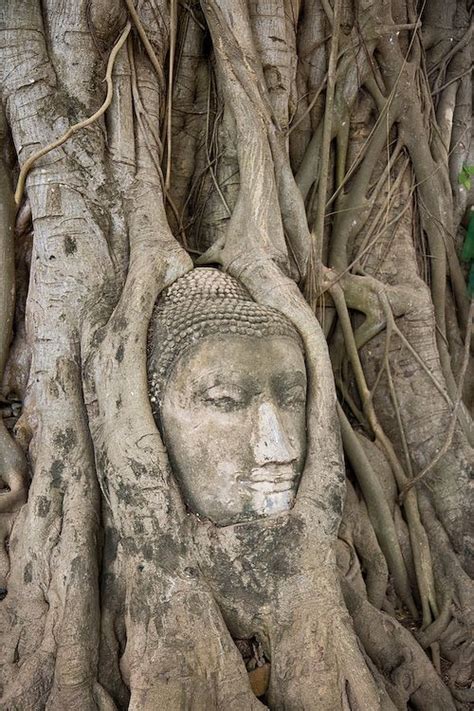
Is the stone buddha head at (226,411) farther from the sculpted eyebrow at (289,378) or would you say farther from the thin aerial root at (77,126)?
the thin aerial root at (77,126)

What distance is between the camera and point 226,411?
2.23m

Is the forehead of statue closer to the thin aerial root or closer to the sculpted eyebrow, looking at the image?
the sculpted eyebrow

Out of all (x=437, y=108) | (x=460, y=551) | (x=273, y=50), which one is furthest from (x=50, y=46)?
(x=460, y=551)

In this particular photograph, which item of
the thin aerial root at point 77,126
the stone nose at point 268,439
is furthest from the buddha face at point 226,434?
the thin aerial root at point 77,126

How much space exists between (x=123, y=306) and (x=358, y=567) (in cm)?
138

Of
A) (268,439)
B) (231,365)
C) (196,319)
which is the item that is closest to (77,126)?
(196,319)

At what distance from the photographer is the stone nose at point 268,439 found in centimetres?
221

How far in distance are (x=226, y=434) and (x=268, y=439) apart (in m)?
0.14

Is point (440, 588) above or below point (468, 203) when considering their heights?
below

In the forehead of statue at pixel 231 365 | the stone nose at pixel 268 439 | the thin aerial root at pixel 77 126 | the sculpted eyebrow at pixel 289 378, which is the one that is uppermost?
the thin aerial root at pixel 77 126

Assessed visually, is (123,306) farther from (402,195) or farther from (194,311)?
(402,195)

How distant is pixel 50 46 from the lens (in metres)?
2.75

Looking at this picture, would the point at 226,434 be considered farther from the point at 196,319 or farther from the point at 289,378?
the point at 196,319

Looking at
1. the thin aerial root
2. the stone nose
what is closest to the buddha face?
the stone nose
